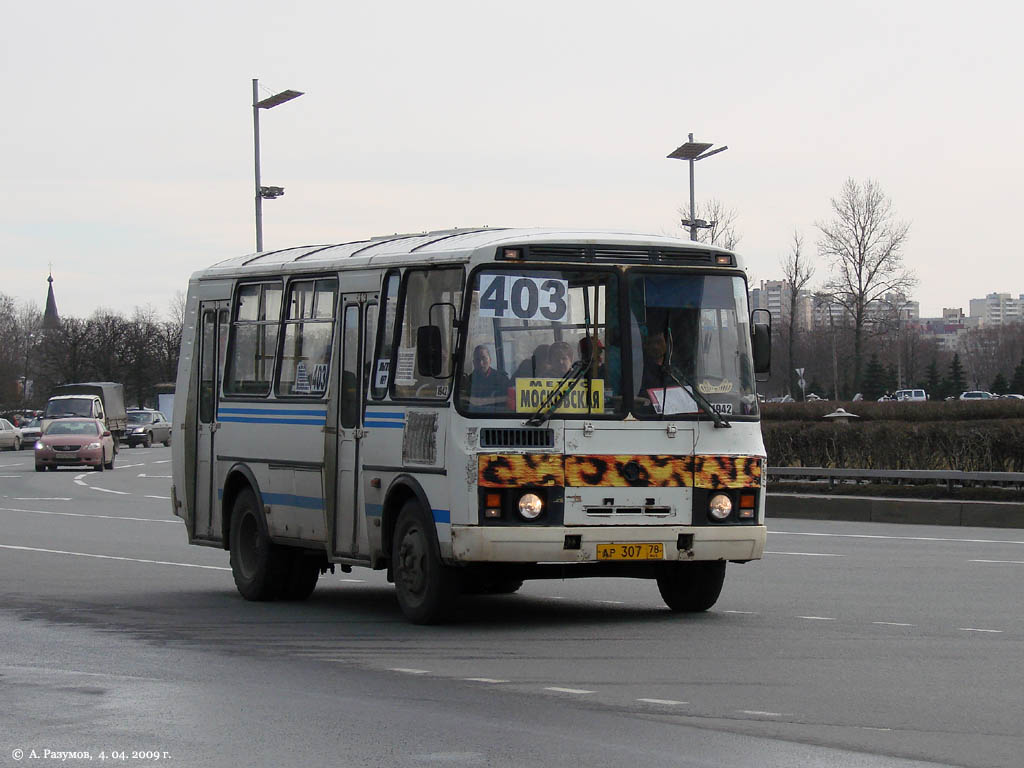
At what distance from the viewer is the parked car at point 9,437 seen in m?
73.4

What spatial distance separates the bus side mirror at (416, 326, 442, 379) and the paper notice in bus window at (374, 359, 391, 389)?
104 cm

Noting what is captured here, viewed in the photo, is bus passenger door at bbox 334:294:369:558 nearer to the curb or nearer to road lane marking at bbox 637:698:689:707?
road lane marking at bbox 637:698:689:707

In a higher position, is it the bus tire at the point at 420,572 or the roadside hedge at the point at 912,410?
the roadside hedge at the point at 912,410

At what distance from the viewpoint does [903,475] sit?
26688mm

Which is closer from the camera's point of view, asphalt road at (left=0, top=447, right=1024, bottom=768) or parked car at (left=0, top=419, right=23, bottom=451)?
asphalt road at (left=0, top=447, right=1024, bottom=768)

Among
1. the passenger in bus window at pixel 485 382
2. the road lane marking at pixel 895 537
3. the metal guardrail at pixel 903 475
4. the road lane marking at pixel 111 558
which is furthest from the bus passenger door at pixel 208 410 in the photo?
the metal guardrail at pixel 903 475

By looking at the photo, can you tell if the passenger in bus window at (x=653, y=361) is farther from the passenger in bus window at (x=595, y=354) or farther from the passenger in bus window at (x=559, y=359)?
the passenger in bus window at (x=559, y=359)

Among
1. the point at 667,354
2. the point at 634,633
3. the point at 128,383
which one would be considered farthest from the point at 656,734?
the point at 128,383

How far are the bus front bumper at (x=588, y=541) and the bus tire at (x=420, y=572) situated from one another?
0.35m

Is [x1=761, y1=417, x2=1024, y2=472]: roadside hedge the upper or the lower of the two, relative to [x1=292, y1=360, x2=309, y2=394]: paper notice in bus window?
lower

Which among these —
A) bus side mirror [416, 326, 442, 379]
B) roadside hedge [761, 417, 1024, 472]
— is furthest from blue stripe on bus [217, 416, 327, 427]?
roadside hedge [761, 417, 1024, 472]

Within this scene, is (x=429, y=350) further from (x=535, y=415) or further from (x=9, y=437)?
(x=9, y=437)

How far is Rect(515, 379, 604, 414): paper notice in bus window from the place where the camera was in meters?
12.0

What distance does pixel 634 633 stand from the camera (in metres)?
11.9
